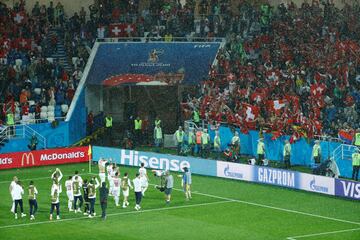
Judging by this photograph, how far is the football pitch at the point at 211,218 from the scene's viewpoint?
39.3 m

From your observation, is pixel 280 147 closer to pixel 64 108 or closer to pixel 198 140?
pixel 198 140

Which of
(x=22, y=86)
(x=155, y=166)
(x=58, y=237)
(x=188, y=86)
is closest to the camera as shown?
(x=58, y=237)

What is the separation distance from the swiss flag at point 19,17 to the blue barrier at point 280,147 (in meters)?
14.9

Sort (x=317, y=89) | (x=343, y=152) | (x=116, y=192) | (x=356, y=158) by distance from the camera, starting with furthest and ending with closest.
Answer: (x=317, y=89), (x=343, y=152), (x=356, y=158), (x=116, y=192)

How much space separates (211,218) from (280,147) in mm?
12102

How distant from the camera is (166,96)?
214 ft

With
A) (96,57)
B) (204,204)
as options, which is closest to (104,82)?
(96,57)

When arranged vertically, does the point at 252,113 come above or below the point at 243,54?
below

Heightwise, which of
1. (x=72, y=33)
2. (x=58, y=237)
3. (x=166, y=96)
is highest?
(x=72, y=33)

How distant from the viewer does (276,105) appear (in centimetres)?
5525

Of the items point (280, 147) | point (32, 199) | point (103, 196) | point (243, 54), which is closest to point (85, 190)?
point (103, 196)

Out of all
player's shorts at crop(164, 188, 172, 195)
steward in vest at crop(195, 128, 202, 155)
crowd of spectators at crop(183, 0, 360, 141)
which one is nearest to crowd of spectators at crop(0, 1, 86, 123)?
crowd of spectators at crop(183, 0, 360, 141)

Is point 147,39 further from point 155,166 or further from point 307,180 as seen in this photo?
point 307,180

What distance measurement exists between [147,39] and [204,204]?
70.1ft
